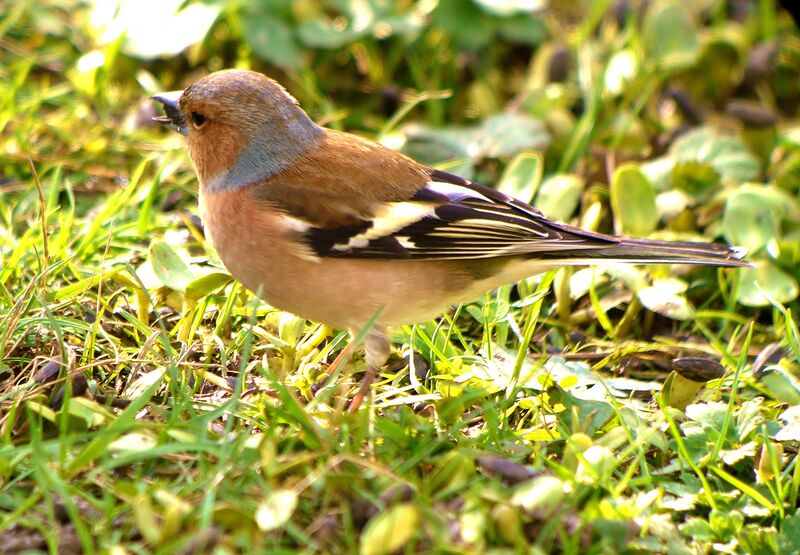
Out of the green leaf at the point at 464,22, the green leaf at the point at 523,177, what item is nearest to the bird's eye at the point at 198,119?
the green leaf at the point at 523,177

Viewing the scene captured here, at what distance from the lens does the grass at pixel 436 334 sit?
2.29 meters

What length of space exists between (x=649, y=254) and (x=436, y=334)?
0.69 m

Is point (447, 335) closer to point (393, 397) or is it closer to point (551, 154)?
point (393, 397)

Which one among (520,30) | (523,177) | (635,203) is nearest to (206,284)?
(523,177)

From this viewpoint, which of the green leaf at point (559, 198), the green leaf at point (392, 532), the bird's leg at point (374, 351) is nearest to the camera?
the green leaf at point (392, 532)

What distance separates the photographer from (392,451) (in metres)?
2.56

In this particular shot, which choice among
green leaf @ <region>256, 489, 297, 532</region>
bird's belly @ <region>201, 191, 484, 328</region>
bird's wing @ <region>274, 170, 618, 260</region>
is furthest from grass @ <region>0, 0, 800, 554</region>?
bird's wing @ <region>274, 170, 618, 260</region>

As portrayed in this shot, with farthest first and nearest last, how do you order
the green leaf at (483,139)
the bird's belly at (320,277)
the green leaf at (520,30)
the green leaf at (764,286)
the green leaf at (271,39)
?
the green leaf at (520,30)
the green leaf at (271,39)
the green leaf at (483,139)
the green leaf at (764,286)
the bird's belly at (320,277)

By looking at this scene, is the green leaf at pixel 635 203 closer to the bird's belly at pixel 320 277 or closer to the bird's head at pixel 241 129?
the bird's belly at pixel 320 277

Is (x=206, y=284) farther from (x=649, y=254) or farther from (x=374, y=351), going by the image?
(x=649, y=254)

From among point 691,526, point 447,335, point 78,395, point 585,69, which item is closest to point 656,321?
point 447,335

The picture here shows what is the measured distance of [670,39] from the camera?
4.90 m

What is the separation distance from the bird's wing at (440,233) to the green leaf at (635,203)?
0.83 meters

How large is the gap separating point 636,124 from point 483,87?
784 millimetres
